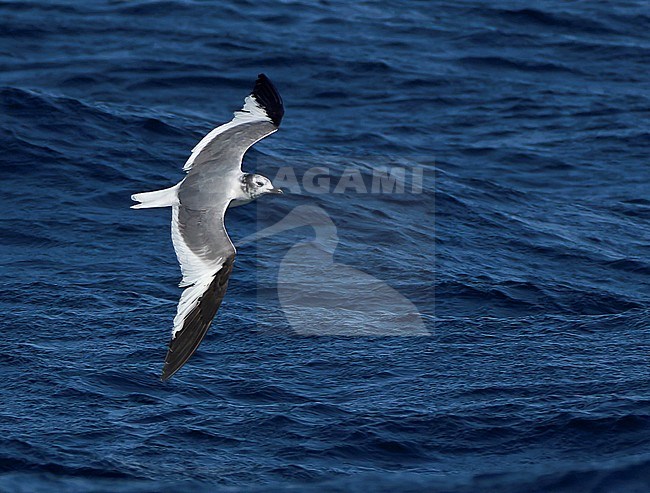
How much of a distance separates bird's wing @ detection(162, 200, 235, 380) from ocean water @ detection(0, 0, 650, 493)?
0.99 meters

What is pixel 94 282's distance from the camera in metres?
11.7

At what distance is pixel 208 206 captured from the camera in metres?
9.07

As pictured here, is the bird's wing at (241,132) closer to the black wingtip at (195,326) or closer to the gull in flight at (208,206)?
the gull in flight at (208,206)

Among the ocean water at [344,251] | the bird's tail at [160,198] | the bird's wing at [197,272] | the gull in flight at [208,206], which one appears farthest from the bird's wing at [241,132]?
the ocean water at [344,251]

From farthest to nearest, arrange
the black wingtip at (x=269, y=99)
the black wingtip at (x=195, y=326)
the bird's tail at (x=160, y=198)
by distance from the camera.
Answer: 1. the black wingtip at (x=269, y=99)
2. the bird's tail at (x=160, y=198)
3. the black wingtip at (x=195, y=326)

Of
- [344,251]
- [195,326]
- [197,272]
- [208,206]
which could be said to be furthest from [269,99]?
[344,251]

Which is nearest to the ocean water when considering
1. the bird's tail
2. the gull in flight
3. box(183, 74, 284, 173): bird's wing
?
the gull in flight

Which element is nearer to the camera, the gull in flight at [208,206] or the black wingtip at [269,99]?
the gull in flight at [208,206]

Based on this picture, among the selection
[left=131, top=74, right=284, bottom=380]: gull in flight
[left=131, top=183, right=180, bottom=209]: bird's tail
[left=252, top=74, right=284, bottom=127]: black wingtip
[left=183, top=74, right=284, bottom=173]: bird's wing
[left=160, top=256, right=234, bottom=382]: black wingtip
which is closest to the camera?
[left=160, top=256, right=234, bottom=382]: black wingtip

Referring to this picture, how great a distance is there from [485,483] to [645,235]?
6573mm

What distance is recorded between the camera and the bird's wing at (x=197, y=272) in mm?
8252

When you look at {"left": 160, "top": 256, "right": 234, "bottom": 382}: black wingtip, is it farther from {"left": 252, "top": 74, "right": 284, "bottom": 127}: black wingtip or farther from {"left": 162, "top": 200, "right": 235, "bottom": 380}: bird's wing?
{"left": 252, "top": 74, "right": 284, "bottom": 127}: black wingtip

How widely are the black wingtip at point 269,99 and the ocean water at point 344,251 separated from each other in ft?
7.31

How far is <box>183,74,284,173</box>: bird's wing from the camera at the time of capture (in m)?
9.45
